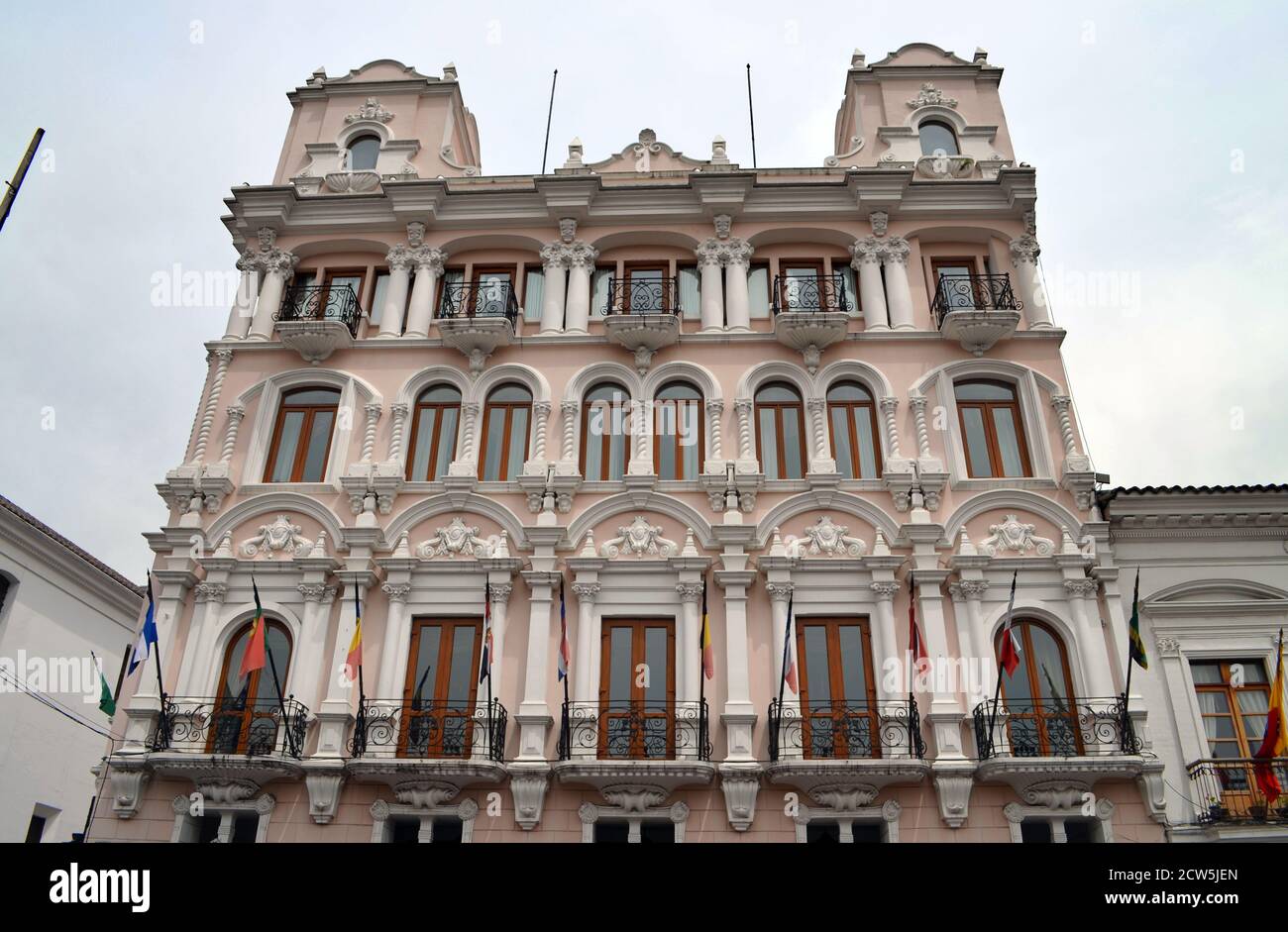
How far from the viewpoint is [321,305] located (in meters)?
22.3

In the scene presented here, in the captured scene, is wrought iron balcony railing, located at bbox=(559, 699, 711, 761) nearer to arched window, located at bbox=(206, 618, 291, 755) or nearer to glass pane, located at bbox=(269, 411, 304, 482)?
arched window, located at bbox=(206, 618, 291, 755)

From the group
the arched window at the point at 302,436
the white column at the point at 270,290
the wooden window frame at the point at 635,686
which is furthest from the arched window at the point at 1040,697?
the white column at the point at 270,290

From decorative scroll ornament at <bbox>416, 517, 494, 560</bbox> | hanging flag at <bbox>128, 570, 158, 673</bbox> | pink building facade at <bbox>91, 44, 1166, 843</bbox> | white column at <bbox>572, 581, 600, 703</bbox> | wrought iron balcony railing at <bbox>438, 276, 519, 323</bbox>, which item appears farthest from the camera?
wrought iron balcony railing at <bbox>438, 276, 519, 323</bbox>

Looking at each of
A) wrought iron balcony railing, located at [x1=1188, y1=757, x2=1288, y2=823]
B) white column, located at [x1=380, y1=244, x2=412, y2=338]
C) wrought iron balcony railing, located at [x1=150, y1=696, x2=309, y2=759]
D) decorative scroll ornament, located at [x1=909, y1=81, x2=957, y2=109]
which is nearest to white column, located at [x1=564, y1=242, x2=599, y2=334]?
A: white column, located at [x1=380, y1=244, x2=412, y2=338]

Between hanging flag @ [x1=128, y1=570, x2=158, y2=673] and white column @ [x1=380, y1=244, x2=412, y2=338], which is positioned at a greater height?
white column @ [x1=380, y1=244, x2=412, y2=338]

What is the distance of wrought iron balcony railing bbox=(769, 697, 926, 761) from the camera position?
54.1 feet

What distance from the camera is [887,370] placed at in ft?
68.0

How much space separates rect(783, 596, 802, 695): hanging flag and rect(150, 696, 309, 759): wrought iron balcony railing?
854 cm

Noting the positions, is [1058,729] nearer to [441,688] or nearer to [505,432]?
[441,688]

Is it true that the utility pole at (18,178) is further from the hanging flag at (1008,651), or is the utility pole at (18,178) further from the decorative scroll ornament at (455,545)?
the hanging flag at (1008,651)

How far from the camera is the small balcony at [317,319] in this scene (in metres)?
21.1

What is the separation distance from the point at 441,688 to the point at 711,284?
412 inches

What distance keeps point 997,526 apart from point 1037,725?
3.82 m

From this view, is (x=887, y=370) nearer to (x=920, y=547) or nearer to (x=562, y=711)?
(x=920, y=547)
